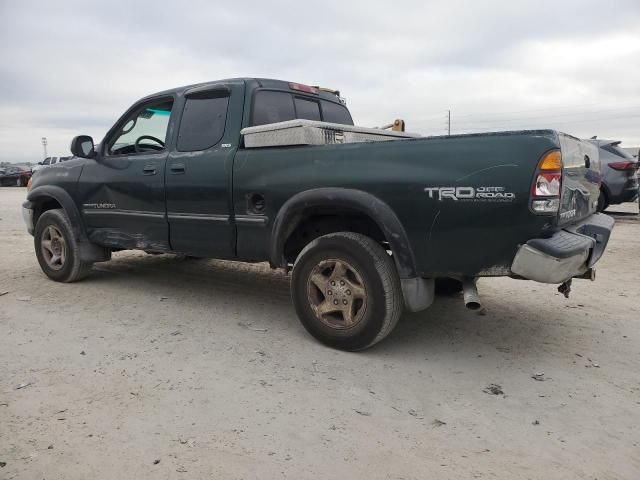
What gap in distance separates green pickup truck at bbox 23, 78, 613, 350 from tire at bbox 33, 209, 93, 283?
0.18 ft

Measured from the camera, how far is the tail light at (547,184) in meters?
2.82

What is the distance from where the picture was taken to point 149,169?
4641 millimetres

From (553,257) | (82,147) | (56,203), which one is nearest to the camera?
(553,257)

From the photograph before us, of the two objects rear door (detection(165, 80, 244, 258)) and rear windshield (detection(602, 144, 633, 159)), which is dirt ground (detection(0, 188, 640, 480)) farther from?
rear windshield (detection(602, 144, 633, 159))

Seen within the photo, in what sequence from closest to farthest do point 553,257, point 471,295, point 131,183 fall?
point 553,257
point 471,295
point 131,183

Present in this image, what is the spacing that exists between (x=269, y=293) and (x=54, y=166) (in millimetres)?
2869

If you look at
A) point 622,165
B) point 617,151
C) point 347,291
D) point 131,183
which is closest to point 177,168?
point 131,183

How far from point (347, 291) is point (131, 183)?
2.54 m

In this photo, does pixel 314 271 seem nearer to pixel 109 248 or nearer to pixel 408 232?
pixel 408 232

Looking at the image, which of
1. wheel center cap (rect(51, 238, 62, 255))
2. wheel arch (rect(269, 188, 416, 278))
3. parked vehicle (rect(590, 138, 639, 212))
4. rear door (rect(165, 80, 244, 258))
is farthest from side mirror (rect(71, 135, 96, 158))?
parked vehicle (rect(590, 138, 639, 212))

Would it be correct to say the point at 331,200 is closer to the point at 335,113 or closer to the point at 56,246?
the point at 335,113

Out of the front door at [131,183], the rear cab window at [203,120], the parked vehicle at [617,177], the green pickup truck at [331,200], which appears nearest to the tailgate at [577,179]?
the green pickup truck at [331,200]

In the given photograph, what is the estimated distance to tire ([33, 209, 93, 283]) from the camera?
17.7 ft

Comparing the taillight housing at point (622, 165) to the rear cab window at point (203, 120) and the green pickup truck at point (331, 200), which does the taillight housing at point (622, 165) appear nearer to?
the green pickup truck at point (331, 200)
